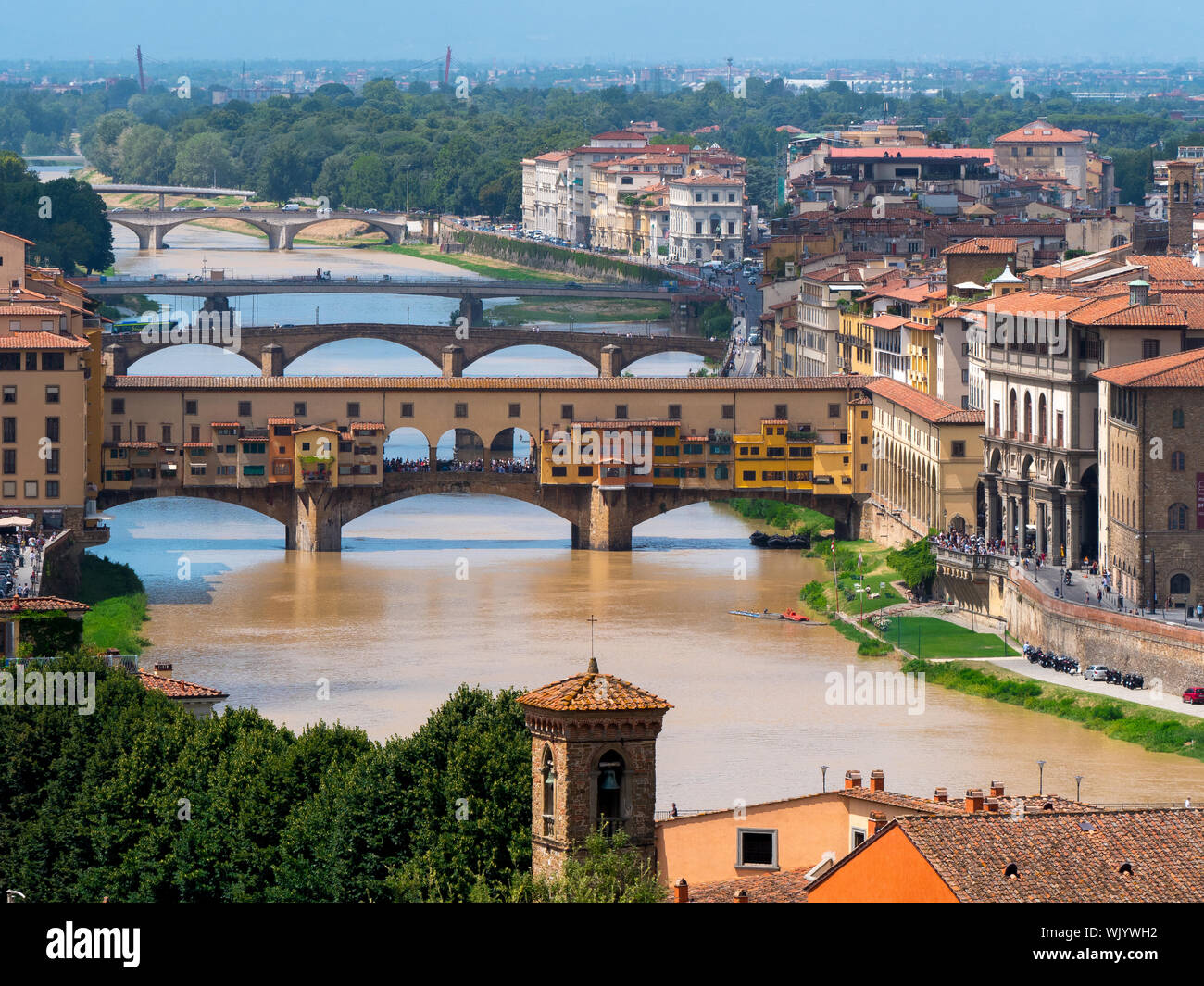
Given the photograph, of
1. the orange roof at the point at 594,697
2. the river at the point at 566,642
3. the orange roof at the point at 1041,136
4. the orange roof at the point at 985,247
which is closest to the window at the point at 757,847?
the orange roof at the point at 594,697

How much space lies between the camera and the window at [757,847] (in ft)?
74.0

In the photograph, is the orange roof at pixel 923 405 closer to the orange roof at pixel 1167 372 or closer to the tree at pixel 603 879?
the orange roof at pixel 1167 372

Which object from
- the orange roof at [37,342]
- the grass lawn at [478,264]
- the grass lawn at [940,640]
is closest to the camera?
the grass lawn at [940,640]

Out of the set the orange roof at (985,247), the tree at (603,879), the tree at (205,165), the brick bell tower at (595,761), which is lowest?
the tree at (603,879)

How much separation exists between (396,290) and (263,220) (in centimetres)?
3741

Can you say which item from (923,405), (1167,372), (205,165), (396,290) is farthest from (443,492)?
(205,165)

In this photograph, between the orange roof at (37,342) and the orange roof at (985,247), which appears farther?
the orange roof at (985,247)

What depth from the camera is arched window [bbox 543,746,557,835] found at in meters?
20.5

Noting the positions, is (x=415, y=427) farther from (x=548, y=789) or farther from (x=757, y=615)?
(x=548, y=789)

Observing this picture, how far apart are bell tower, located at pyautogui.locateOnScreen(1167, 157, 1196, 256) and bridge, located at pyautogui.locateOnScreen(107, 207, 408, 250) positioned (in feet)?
180

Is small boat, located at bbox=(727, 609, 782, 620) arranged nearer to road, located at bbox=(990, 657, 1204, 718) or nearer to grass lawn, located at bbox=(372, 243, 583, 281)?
road, located at bbox=(990, 657, 1204, 718)

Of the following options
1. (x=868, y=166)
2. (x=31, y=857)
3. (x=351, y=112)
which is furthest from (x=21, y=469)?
(x=351, y=112)

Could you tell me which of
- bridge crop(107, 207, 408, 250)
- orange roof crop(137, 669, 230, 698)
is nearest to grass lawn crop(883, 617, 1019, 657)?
orange roof crop(137, 669, 230, 698)

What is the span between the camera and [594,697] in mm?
20359
